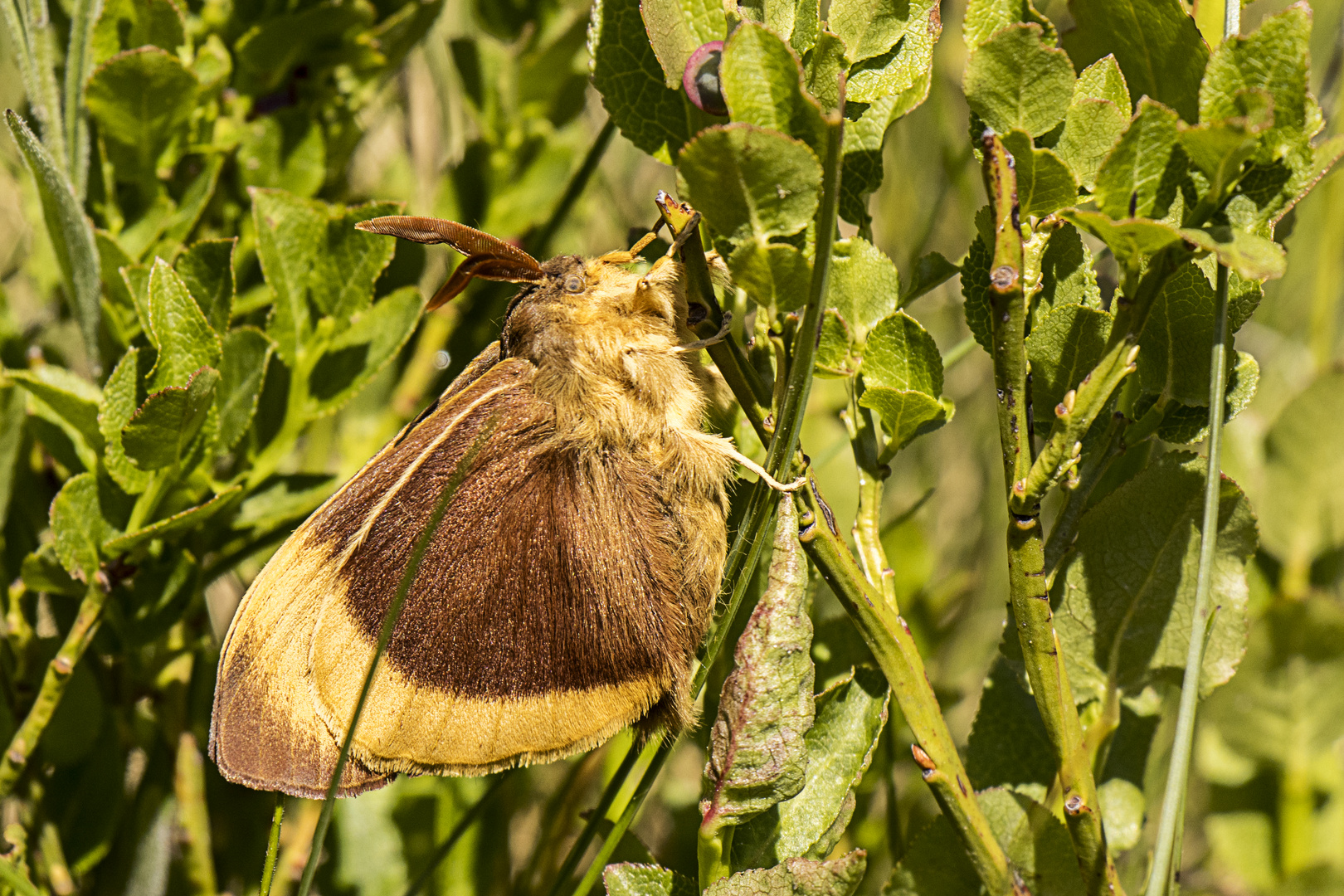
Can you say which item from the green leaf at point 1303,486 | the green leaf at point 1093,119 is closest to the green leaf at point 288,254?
the green leaf at point 1093,119

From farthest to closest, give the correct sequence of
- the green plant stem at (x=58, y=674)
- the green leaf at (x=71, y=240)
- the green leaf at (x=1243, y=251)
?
the green plant stem at (x=58, y=674) → the green leaf at (x=71, y=240) → the green leaf at (x=1243, y=251)

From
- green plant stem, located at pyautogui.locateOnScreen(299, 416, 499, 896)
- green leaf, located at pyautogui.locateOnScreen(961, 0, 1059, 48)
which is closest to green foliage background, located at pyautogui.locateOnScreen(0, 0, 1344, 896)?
green leaf, located at pyautogui.locateOnScreen(961, 0, 1059, 48)

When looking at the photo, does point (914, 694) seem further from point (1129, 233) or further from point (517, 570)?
point (517, 570)

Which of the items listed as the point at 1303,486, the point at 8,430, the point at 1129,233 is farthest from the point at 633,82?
the point at 1303,486

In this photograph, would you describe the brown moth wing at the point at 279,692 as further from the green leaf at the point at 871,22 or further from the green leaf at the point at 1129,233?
the green leaf at the point at 1129,233

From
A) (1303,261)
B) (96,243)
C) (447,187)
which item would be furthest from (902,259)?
(96,243)

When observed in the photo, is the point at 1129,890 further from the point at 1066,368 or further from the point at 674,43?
the point at 674,43

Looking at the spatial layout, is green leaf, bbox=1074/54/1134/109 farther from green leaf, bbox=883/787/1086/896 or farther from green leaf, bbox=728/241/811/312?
green leaf, bbox=883/787/1086/896
